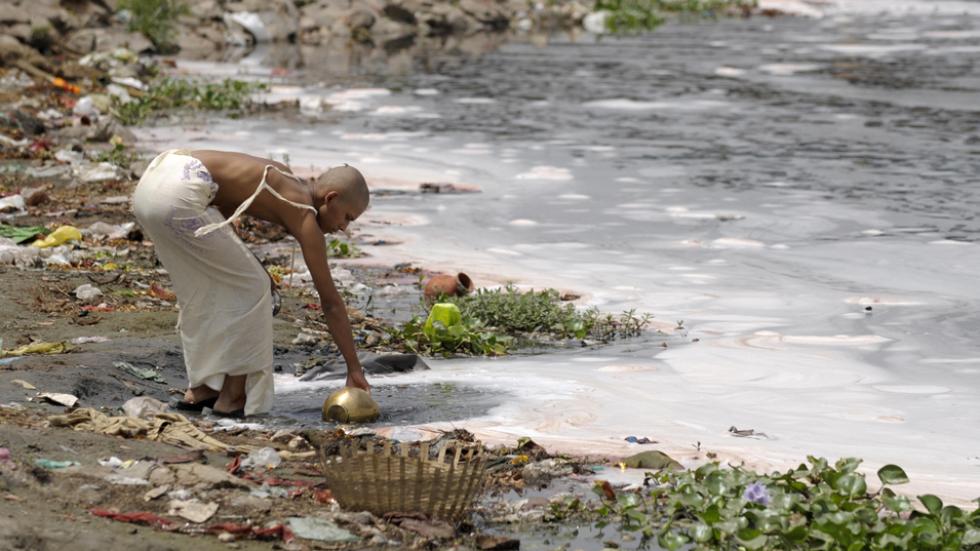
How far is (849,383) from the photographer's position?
6.58 metres

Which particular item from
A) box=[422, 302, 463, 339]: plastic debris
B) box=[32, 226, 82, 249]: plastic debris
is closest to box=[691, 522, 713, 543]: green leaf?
box=[422, 302, 463, 339]: plastic debris

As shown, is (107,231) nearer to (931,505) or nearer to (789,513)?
(789,513)

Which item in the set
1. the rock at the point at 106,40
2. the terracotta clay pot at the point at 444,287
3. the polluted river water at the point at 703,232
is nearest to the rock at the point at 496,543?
the polluted river water at the point at 703,232

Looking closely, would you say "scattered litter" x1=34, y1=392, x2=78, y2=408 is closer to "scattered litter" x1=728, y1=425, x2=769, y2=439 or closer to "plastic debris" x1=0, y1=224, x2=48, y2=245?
"scattered litter" x1=728, y1=425, x2=769, y2=439

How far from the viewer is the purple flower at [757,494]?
4.33 m

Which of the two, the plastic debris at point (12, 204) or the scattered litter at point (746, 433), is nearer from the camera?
the scattered litter at point (746, 433)

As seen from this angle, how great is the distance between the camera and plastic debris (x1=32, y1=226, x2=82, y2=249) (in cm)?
842

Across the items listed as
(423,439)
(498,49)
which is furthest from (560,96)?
(423,439)

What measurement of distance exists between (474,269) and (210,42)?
16.9 metres

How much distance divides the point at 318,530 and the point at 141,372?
6.90 ft

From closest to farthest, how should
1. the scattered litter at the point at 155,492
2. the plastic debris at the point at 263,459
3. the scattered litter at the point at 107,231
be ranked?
1. the scattered litter at the point at 155,492
2. the plastic debris at the point at 263,459
3. the scattered litter at the point at 107,231

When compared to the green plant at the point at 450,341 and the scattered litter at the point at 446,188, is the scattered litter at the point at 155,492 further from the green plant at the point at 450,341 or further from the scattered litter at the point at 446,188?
the scattered litter at the point at 446,188

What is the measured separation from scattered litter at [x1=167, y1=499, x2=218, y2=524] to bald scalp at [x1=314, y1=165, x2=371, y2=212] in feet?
4.97

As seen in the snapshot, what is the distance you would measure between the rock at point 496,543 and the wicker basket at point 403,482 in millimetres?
131
